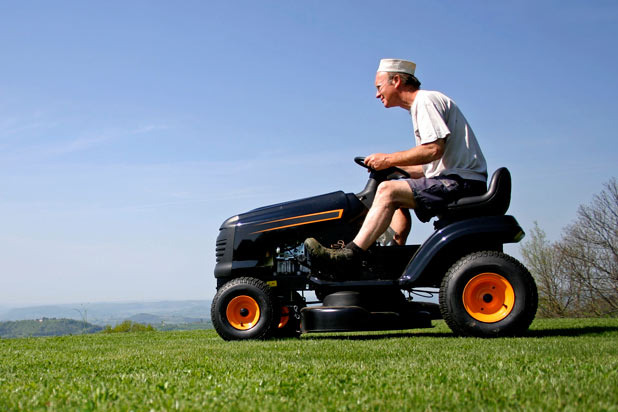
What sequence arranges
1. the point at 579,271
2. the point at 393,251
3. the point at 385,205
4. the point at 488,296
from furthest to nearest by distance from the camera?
the point at 579,271 → the point at 393,251 → the point at 385,205 → the point at 488,296

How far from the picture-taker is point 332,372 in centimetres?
295

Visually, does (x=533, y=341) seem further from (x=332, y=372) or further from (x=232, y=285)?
(x=232, y=285)

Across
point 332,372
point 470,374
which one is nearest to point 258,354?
point 332,372

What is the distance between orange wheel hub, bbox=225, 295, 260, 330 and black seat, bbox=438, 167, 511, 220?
2046 mm

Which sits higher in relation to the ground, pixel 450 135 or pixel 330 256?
pixel 450 135

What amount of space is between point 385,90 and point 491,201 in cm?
138

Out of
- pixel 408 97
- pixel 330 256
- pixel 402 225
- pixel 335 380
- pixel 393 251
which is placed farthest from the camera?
pixel 402 225

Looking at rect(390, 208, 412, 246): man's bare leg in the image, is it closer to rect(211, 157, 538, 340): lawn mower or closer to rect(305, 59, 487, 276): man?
rect(211, 157, 538, 340): lawn mower

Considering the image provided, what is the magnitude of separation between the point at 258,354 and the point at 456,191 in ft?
7.41

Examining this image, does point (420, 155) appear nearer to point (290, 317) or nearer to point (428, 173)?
point (428, 173)

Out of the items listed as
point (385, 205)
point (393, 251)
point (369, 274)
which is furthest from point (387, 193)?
point (369, 274)

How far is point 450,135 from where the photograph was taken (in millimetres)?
5270

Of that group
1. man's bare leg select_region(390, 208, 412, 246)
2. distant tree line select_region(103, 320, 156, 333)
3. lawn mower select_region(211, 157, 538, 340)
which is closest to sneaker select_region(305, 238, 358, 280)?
lawn mower select_region(211, 157, 538, 340)

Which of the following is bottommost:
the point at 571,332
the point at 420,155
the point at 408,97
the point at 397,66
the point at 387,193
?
the point at 571,332
